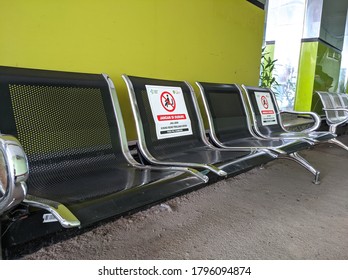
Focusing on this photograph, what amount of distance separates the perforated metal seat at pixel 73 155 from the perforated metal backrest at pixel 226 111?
30.7 inches

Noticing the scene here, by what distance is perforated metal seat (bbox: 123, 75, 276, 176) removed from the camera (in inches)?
52.1

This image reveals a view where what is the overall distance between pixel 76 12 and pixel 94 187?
3.08 feet

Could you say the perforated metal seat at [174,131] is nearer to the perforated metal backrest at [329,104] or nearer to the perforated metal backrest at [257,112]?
the perforated metal backrest at [257,112]

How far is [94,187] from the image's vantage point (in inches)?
36.7

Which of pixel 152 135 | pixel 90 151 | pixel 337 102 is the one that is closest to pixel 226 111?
pixel 152 135

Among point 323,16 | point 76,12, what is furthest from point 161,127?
point 323,16

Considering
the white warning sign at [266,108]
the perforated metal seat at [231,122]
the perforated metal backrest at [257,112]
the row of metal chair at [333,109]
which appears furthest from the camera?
the row of metal chair at [333,109]

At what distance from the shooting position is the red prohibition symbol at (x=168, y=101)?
156 cm

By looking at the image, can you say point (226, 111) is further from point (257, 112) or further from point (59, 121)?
point (59, 121)

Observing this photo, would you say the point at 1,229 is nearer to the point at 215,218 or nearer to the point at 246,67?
the point at 215,218

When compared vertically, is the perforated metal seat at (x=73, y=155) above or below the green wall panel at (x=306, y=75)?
below

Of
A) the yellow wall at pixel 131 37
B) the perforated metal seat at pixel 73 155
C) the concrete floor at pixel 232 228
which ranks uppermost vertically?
the yellow wall at pixel 131 37

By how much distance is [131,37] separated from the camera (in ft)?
5.48

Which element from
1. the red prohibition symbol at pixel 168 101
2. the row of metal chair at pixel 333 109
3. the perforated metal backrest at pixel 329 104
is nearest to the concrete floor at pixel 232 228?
the red prohibition symbol at pixel 168 101
